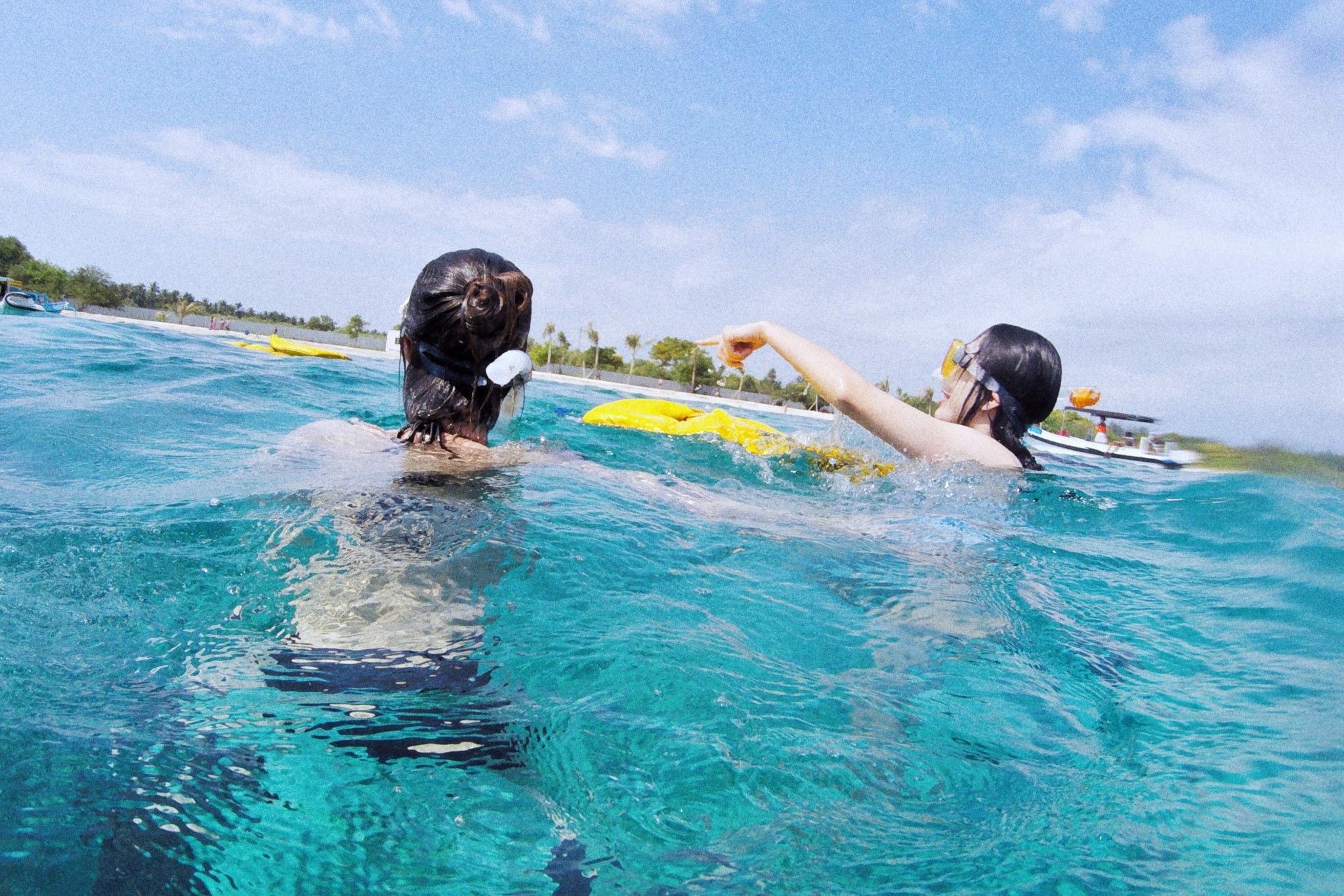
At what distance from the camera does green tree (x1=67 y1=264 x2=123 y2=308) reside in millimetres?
57000

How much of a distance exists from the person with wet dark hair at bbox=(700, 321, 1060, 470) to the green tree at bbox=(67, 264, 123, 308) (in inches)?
2649

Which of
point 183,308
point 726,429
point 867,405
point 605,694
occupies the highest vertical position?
point 183,308

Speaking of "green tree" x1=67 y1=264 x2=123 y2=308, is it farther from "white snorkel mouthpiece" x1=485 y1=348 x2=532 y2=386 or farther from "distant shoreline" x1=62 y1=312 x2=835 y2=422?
"white snorkel mouthpiece" x1=485 y1=348 x2=532 y2=386

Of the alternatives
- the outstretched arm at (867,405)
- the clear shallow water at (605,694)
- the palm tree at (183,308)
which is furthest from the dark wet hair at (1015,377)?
the palm tree at (183,308)

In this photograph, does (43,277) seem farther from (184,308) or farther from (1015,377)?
(1015,377)

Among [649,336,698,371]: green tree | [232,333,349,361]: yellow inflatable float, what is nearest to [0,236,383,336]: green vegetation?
[649,336,698,371]: green tree

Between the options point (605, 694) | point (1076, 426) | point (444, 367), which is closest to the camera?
point (605, 694)

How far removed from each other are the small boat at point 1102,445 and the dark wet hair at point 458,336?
8.07 ft

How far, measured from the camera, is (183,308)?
208 feet

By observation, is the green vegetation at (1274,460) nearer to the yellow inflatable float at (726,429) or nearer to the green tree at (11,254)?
the yellow inflatable float at (726,429)

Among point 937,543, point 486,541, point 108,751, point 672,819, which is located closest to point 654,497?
point 486,541

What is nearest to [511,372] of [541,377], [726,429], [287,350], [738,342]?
[738,342]

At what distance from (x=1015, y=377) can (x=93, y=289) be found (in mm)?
72108

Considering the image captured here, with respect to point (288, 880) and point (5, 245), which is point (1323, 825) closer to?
point (288, 880)
